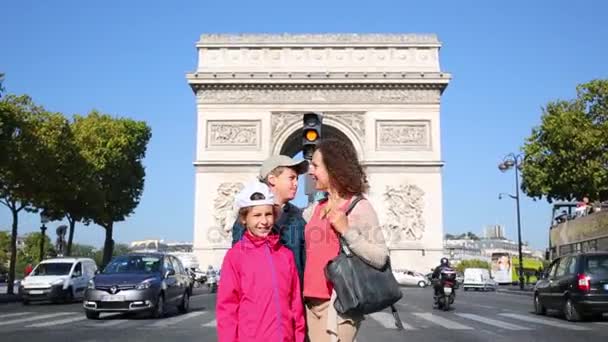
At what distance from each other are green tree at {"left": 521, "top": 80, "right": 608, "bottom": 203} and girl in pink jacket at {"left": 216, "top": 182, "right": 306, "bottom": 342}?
29.4 meters

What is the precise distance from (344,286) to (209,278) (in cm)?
2875

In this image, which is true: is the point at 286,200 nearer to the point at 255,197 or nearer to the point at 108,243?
the point at 255,197

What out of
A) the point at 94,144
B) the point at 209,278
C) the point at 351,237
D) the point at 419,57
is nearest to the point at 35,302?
the point at 209,278

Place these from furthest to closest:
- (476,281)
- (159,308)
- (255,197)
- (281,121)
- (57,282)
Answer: (476,281)
(281,121)
(57,282)
(159,308)
(255,197)

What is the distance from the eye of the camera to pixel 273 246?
3.62 metres

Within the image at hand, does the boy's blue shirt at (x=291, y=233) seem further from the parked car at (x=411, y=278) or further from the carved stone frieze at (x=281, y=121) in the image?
the carved stone frieze at (x=281, y=121)

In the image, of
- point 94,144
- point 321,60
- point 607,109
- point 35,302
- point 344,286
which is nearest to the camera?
point 344,286

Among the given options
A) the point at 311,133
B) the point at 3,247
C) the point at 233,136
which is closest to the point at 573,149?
the point at 233,136

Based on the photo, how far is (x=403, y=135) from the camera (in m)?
36.3

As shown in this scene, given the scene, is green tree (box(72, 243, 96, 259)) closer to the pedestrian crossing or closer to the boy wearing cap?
the pedestrian crossing

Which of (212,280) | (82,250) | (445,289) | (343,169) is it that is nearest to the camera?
(343,169)

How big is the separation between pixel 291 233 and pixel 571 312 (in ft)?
32.7

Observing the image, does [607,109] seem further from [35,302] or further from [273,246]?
[273,246]

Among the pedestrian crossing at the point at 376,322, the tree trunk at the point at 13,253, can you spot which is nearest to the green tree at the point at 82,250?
the tree trunk at the point at 13,253
